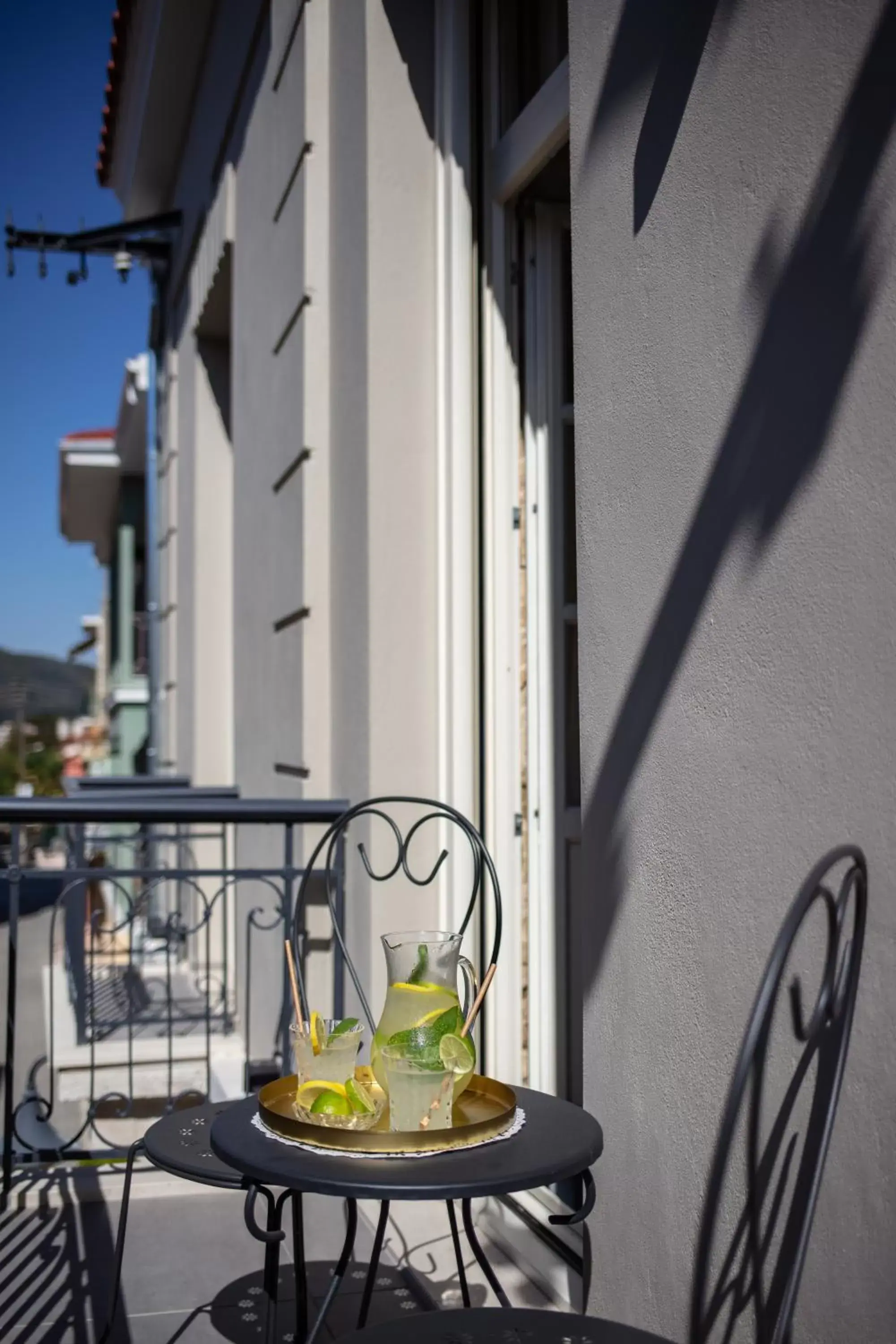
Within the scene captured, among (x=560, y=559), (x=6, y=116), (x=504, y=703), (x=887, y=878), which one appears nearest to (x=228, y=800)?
(x=504, y=703)

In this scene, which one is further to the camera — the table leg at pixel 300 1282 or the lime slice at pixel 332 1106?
the table leg at pixel 300 1282

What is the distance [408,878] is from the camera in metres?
2.86

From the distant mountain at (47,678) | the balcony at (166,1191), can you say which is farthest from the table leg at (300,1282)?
the distant mountain at (47,678)

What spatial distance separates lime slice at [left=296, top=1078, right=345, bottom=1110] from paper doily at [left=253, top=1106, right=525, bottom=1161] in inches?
2.0

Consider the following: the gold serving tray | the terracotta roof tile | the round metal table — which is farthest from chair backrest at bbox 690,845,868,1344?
the terracotta roof tile

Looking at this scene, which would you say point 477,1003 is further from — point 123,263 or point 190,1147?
point 123,263

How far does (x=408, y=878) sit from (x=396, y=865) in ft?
0.50

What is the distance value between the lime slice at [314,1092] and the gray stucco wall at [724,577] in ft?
1.66

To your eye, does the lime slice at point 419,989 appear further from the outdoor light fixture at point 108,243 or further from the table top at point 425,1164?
the outdoor light fixture at point 108,243

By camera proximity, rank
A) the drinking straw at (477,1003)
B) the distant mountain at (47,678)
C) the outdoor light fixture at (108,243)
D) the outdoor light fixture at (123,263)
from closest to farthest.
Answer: the drinking straw at (477,1003), the outdoor light fixture at (108,243), the outdoor light fixture at (123,263), the distant mountain at (47,678)

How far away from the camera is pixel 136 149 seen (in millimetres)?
8383

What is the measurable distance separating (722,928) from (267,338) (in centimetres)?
379

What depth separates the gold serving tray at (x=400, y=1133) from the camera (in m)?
1.50

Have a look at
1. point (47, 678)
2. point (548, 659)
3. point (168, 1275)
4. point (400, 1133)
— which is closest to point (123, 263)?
point (548, 659)
